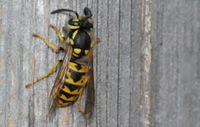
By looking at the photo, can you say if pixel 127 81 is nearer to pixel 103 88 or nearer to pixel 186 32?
pixel 103 88

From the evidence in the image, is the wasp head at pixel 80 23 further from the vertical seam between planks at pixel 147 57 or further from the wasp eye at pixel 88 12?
the vertical seam between planks at pixel 147 57

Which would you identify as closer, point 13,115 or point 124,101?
point 124,101

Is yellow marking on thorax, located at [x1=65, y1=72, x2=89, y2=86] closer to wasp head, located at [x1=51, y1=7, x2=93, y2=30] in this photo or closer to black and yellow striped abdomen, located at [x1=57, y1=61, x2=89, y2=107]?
black and yellow striped abdomen, located at [x1=57, y1=61, x2=89, y2=107]

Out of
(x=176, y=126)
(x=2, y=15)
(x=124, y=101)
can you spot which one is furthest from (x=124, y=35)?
(x=2, y=15)

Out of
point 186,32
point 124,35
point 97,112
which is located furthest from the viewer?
point 97,112

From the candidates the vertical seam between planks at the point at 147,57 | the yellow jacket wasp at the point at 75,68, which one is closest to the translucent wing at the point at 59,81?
the yellow jacket wasp at the point at 75,68

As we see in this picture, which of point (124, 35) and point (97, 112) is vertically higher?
point (124, 35)

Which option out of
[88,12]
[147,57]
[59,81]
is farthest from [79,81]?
[147,57]

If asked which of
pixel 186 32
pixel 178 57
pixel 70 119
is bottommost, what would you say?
pixel 70 119
